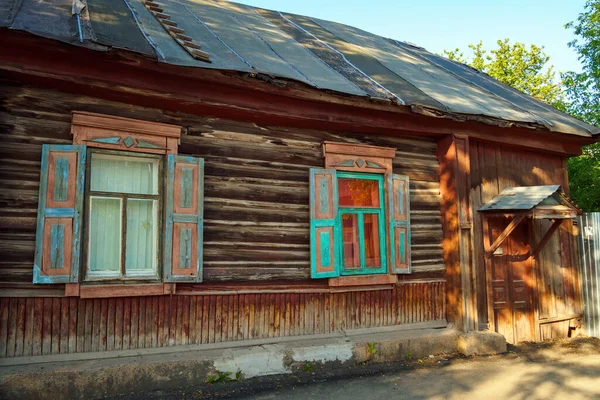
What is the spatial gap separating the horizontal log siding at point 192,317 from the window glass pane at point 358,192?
120 centimetres

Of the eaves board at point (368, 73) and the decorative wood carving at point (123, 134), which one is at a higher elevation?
the eaves board at point (368, 73)

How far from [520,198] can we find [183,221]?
15.6 ft

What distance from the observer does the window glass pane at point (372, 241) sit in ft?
19.3

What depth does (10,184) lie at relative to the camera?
13.5ft

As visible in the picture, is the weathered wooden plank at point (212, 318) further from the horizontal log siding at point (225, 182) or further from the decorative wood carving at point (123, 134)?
the decorative wood carving at point (123, 134)

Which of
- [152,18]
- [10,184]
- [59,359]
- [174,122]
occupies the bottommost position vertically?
[59,359]

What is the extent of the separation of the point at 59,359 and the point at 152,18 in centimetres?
431

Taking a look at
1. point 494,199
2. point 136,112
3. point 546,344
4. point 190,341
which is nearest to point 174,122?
point 136,112

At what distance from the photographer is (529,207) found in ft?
19.3

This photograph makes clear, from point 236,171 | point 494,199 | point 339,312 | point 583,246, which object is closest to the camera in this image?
point 236,171

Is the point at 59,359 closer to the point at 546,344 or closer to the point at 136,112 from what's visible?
the point at 136,112

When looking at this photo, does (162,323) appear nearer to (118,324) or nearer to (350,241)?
(118,324)

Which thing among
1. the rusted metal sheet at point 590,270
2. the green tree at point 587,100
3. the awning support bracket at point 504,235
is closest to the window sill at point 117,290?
the awning support bracket at point 504,235

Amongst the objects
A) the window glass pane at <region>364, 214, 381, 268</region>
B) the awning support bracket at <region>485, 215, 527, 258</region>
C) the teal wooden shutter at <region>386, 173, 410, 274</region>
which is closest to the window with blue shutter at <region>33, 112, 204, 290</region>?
the window glass pane at <region>364, 214, 381, 268</region>
